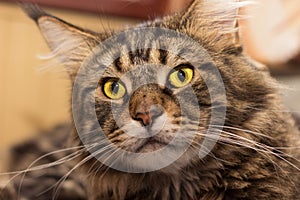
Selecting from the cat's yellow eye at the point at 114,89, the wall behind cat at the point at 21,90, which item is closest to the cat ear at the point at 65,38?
the cat's yellow eye at the point at 114,89

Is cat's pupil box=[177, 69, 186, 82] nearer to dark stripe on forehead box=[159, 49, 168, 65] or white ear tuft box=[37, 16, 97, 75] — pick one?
dark stripe on forehead box=[159, 49, 168, 65]

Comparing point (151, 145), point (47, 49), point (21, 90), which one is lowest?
point (151, 145)

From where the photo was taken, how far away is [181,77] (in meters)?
1.02

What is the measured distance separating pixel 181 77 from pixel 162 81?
0.05 metres

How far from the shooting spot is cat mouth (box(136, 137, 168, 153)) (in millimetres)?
951

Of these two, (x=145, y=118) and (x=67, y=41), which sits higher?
(x=67, y=41)

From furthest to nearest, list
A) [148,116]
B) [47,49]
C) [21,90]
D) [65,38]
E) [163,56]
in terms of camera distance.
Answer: [21,90] → [47,49] → [65,38] → [163,56] → [148,116]

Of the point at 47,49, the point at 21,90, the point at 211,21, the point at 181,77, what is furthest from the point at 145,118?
the point at 21,90

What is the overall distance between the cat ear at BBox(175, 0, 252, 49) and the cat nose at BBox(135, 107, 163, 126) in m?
0.25

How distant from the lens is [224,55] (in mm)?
1097

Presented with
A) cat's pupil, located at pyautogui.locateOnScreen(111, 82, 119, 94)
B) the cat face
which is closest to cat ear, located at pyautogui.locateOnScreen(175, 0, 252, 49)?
the cat face

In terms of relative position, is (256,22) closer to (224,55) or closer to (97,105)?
(224,55)

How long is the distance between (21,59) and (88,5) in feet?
1.52

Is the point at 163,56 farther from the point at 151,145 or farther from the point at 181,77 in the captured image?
the point at 151,145
